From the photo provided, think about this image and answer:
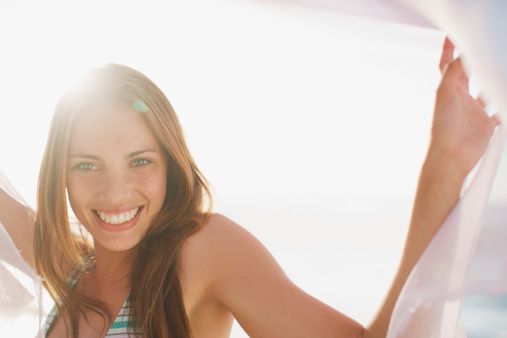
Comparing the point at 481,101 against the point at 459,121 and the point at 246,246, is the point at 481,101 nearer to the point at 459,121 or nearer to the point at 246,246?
the point at 459,121

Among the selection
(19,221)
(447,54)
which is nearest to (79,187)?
(19,221)

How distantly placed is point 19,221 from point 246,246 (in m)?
1.15

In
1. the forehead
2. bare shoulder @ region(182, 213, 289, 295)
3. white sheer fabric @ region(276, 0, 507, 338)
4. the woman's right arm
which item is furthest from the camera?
the woman's right arm

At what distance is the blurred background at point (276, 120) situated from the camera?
252 centimetres

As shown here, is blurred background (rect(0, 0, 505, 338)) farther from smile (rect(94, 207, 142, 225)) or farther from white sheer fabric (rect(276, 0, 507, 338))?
white sheer fabric (rect(276, 0, 507, 338))

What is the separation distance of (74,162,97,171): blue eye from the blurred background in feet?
1.16

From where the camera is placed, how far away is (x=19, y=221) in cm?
269

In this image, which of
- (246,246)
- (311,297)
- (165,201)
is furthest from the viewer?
(165,201)

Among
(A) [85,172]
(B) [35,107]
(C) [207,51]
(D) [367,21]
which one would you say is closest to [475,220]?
(D) [367,21]

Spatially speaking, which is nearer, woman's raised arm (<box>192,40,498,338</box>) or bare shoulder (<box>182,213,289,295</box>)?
woman's raised arm (<box>192,40,498,338</box>)

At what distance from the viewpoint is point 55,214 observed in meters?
2.37

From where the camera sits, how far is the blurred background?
252 cm

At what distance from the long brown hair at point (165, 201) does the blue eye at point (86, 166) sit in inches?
1.9

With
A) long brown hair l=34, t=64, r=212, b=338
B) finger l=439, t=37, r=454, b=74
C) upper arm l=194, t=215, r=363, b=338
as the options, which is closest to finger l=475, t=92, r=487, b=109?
finger l=439, t=37, r=454, b=74
